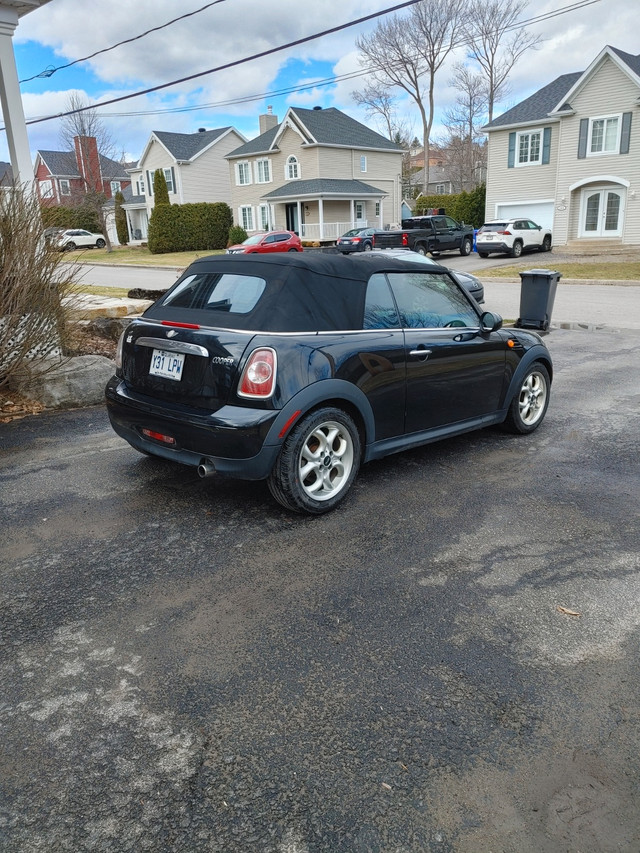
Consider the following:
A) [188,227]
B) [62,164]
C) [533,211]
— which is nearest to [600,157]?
[533,211]

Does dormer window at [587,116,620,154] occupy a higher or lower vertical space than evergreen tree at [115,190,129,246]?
higher

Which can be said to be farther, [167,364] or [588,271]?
[588,271]

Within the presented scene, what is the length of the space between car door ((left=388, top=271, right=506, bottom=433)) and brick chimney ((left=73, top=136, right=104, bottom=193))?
1968 inches

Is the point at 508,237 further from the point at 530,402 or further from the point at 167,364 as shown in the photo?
the point at 167,364

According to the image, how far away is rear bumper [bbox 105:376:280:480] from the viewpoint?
4223 millimetres

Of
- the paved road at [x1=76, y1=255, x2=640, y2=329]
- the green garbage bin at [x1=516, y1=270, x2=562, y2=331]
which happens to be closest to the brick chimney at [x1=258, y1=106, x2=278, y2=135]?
the paved road at [x1=76, y1=255, x2=640, y2=329]

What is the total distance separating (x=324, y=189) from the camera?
1649 inches

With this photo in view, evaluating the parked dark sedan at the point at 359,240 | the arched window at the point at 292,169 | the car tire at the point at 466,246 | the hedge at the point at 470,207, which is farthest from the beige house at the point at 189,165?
the car tire at the point at 466,246

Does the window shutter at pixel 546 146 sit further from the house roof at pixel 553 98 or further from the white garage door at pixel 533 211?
the white garage door at pixel 533 211

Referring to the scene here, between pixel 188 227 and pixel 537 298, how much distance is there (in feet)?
116

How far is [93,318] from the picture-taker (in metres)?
10.0

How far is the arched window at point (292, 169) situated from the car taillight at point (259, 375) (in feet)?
143

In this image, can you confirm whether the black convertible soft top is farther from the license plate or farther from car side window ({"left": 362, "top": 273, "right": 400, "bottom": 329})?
the license plate

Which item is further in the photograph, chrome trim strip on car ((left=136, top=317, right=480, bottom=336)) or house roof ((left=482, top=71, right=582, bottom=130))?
house roof ((left=482, top=71, right=582, bottom=130))
